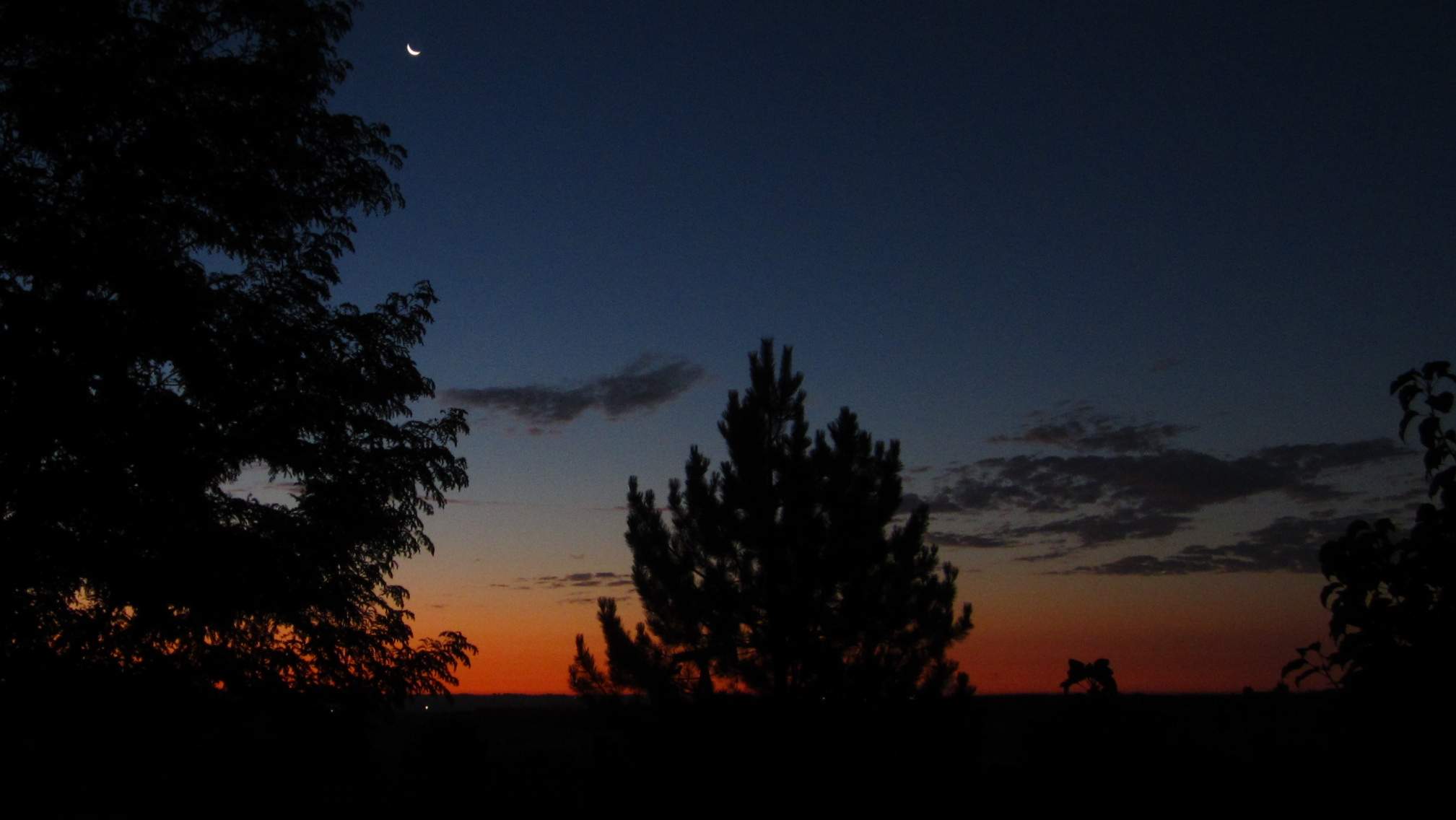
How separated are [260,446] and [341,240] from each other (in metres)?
2.58

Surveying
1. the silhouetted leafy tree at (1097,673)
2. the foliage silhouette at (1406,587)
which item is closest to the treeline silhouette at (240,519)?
the silhouetted leafy tree at (1097,673)

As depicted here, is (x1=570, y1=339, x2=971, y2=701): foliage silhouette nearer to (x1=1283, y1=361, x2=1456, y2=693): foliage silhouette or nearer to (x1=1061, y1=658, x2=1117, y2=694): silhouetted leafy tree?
(x1=1061, y1=658, x2=1117, y2=694): silhouetted leafy tree

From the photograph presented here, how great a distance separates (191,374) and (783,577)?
9.80 metres

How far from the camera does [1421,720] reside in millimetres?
2879

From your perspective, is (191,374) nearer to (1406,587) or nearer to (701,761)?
(701,761)

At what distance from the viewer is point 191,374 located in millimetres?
9664

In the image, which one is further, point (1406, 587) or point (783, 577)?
point (783, 577)

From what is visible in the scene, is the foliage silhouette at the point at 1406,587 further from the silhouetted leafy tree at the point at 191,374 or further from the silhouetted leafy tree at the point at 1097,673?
the silhouetted leafy tree at the point at 191,374

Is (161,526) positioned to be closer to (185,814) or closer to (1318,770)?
(185,814)

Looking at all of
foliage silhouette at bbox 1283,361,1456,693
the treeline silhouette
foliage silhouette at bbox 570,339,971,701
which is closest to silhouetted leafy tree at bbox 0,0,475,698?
the treeline silhouette

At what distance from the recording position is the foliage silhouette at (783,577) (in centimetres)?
1661

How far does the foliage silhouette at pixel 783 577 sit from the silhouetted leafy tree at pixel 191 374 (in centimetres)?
613

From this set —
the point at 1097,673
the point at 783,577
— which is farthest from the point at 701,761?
the point at 783,577

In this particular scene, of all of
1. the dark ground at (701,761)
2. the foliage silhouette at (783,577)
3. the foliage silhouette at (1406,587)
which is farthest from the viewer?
the foliage silhouette at (783,577)
